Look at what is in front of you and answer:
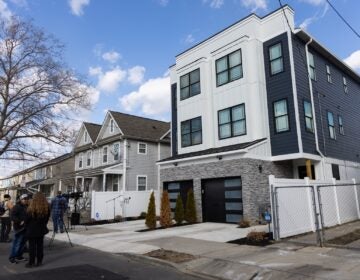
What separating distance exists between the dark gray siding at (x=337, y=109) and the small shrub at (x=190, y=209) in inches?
285

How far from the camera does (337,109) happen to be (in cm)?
2038

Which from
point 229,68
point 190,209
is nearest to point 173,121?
point 229,68

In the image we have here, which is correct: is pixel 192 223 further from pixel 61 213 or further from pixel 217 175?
pixel 61 213

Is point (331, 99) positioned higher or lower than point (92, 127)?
lower

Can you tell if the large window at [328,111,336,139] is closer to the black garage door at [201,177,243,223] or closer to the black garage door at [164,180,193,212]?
the black garage door at [201,177,243,223]

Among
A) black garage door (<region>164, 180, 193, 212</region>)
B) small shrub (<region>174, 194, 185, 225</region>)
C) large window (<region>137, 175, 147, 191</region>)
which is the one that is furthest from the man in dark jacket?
large window (<region>137, 175, 147, 191</region>)

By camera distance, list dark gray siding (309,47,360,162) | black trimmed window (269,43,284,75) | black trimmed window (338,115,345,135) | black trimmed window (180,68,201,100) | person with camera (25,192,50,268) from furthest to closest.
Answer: black trimmed window (180,68,201,100) < black trimmed window (338,115,345,135) < dark gray siding (309,47,360,162) < black trimmed window (269,43,284,75) < person with camera (25,192,50,268)

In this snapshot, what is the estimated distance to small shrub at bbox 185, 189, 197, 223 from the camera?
17.8m

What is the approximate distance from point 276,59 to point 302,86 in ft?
6.47

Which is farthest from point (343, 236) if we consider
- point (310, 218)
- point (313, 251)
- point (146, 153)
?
point (146, 153)

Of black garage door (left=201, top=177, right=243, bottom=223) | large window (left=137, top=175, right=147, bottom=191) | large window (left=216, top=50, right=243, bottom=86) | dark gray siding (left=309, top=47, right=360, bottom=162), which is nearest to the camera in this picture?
black garage door (left=201, top=177, right=243, bottom=223)

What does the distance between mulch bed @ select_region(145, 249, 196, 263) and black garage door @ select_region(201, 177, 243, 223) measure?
7283 mm

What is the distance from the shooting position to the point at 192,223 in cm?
1767

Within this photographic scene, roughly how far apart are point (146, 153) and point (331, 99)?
15.5 metres
